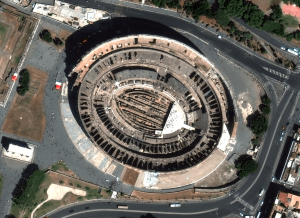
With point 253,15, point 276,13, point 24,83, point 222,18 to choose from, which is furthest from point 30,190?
point 276,13

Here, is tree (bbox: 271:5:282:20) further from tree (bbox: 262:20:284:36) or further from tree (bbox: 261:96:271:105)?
tree (bbox: 261:96:271:105)

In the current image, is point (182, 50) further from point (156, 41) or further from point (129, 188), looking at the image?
point (129, 188)

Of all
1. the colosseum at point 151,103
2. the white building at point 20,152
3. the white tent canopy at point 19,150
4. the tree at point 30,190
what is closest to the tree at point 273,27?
the colosseum at point 151,103

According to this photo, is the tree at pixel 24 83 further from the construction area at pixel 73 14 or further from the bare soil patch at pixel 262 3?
the bare soil patch at pixel 262 3

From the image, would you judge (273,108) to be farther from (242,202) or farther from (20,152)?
(20,152)

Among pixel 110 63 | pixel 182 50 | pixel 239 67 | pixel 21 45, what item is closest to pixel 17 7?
pixel 21 45

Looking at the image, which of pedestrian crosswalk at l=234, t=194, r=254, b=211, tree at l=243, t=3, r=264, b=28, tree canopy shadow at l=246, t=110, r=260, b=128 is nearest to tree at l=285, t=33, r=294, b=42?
tree at l=243, t=3, r=264, b=28
